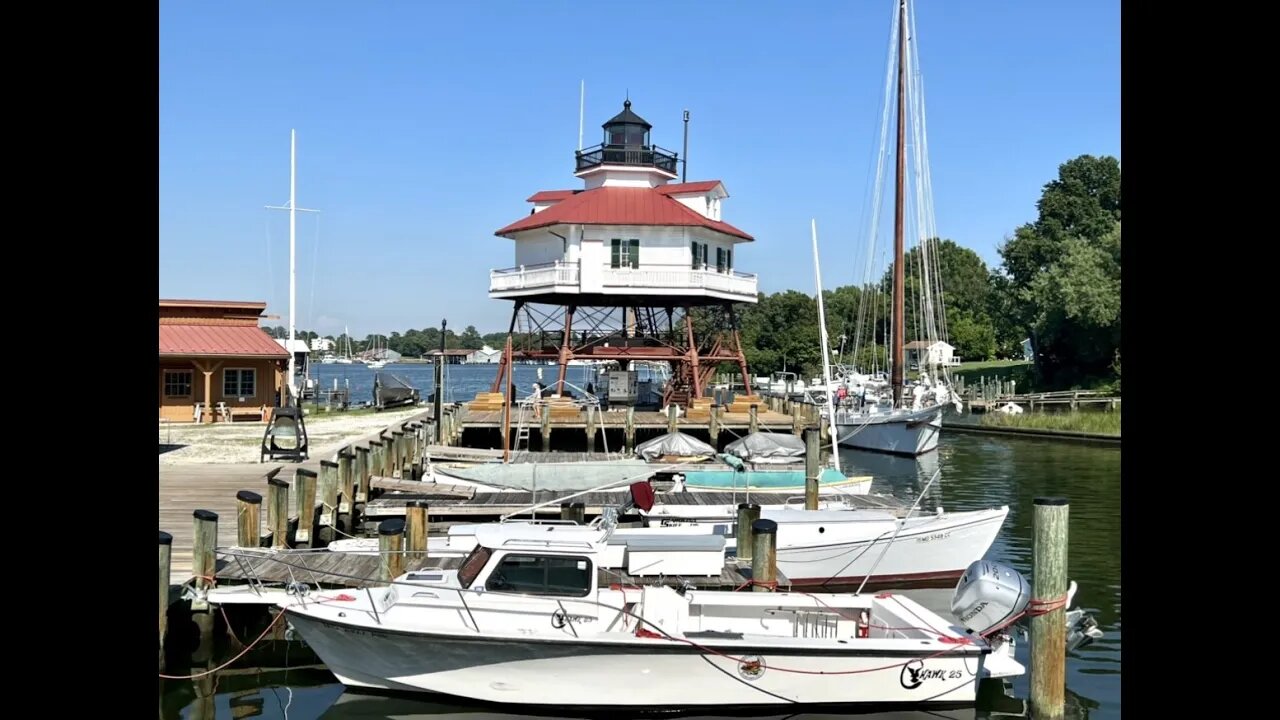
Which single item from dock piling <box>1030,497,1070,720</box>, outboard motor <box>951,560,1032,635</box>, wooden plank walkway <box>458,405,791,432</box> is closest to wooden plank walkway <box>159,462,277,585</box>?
outboard motor <box>951,560,1032,635</box>

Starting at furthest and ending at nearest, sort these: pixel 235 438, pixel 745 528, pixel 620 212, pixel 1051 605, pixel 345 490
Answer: pixel 620 212 < pixel 235 438 < pixel 345 490 < pixel 745 528 < pixel 1051 605

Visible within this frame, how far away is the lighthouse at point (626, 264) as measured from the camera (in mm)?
45250

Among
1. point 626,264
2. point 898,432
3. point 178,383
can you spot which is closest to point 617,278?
point 626,264

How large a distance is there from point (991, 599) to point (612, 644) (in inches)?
201

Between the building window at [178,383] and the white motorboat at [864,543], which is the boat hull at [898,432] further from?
the building window at [178,383]

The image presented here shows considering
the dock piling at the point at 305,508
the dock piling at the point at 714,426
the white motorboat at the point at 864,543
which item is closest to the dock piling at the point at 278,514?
the dock piling at the point at 305,508

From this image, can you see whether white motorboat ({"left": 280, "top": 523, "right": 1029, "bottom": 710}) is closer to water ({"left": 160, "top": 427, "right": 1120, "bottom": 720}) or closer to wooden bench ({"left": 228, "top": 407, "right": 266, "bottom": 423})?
water ({"left": 160, "top": 427, "right": 1120, "bottom": 720})

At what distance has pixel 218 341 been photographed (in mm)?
43281

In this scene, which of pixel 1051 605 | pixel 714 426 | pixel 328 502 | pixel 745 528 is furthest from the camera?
pixel 714 426

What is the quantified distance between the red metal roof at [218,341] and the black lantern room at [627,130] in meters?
18.3

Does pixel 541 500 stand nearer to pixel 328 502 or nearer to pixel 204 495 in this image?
pixel 328 502

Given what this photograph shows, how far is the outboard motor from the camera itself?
1374 centimetres
